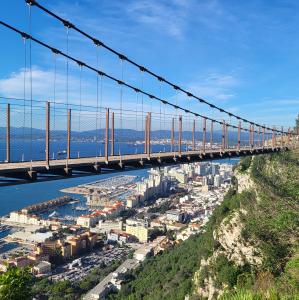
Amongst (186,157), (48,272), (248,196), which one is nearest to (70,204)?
(48,272)

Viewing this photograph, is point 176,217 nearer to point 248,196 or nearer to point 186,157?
point 248,196

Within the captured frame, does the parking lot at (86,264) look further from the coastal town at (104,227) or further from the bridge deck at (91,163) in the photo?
the bridge deck at (91,163)

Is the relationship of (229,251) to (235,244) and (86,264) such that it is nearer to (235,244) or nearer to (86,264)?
(235,244)

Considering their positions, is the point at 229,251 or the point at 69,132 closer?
the point at 69,132

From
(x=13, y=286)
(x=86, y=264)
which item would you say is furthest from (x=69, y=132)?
(x=86, y=264)

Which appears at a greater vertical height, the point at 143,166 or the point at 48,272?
the point at 143,166

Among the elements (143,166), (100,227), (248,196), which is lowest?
(100,227)

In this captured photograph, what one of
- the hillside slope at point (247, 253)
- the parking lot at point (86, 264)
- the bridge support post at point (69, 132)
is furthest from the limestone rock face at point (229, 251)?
the parking lot at point (86, 264)
